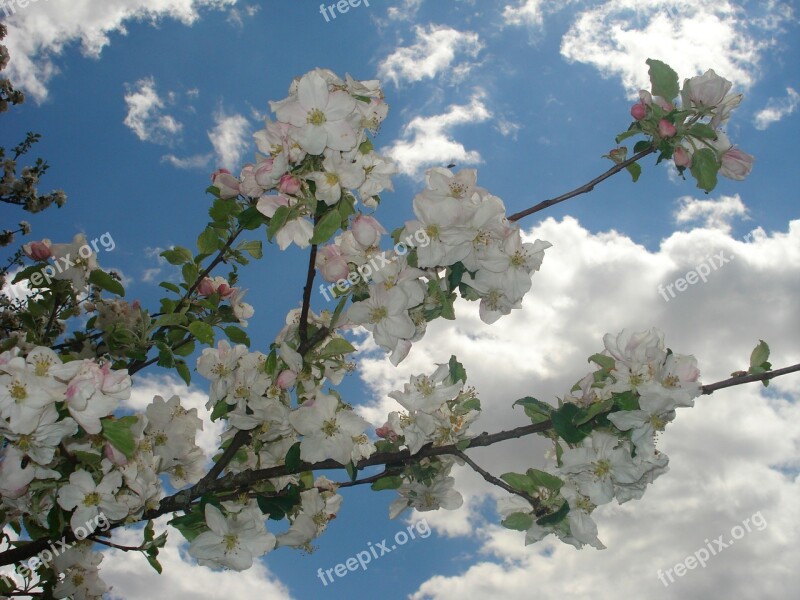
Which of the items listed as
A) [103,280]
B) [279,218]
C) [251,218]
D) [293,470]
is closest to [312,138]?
[279,218]

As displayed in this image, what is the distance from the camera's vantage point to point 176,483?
2830 mm

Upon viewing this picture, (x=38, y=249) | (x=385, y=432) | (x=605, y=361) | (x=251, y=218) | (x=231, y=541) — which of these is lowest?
(x=231, y=541)

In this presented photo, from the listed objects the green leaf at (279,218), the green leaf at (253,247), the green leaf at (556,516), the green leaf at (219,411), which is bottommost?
the green leaf at (556,516)

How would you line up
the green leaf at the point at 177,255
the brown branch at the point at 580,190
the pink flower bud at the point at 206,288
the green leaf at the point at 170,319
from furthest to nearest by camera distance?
the pink flower bud at the point at 206,288
the green leaf at the point at 177,255
the green leaf at the point at 170,319
the brown branch at the point at 580,190

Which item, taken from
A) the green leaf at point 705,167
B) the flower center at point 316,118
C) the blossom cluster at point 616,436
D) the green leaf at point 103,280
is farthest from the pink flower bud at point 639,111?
the green leaf at point 103,280

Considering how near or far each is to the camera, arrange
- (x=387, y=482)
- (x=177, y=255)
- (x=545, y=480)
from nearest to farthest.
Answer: (x=545, y=480) < (x=387, y=482) < (x=177, y=255)

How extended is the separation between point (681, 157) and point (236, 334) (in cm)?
186

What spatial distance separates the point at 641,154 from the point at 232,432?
5.99 ft

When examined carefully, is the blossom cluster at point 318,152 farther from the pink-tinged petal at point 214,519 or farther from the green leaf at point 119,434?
the pink-tinged petal at point 214,519

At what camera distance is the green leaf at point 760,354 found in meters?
2.18

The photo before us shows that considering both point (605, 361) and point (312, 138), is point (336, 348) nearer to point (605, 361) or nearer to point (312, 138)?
point (312, 138)

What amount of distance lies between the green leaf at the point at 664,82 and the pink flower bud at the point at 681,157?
17 cm

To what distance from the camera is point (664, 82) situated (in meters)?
2.26

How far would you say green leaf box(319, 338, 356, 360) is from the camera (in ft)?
7.61
